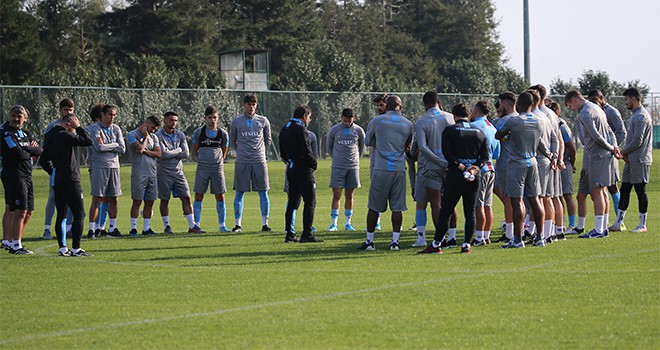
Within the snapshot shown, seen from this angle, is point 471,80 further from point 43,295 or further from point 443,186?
point 43,295

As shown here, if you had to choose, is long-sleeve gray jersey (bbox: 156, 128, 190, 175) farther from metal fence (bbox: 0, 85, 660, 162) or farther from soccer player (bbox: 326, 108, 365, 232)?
metal fence (bbox: 0, 85, 660, 162)

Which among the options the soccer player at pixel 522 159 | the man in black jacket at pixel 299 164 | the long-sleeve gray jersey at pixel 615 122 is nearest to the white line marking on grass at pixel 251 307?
the soccer player at pixel 522 159

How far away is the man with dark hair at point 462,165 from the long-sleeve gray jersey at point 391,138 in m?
0.90

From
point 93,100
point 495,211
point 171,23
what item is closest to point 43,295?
point 495,211

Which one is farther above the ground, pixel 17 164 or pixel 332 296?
pixel 17 164

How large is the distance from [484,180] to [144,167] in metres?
6.69

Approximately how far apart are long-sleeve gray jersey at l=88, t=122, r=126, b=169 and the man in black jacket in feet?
10.9

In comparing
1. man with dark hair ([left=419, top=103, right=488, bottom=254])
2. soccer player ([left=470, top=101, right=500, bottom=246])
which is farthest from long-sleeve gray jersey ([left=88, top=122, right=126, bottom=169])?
man with dark hair ([left=419, top=103, right=488, bottom=254])

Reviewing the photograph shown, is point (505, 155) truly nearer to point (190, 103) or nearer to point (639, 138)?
point (639, 138)

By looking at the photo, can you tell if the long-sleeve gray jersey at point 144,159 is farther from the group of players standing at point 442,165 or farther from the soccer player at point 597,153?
the soccer player at point 597,153

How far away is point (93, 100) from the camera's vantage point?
1768 inches

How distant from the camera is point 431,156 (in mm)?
15719

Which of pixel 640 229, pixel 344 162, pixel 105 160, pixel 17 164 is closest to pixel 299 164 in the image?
pixel 344 162

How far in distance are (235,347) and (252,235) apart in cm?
1033
